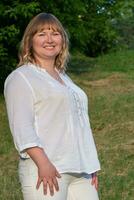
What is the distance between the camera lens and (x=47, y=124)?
304cm

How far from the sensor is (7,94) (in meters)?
3.04

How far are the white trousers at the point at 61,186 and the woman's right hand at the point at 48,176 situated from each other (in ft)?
0.08

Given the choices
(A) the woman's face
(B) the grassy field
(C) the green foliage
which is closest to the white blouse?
(A) the woman's face

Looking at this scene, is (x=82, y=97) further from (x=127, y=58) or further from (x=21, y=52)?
(x=127, y=58)

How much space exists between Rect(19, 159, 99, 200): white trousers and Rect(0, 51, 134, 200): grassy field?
2.65 m

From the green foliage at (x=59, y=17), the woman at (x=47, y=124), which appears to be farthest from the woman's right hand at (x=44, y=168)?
the green foliage at (x=59, y=17)

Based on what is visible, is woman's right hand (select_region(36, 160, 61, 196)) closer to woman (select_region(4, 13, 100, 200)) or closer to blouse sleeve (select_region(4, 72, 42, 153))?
woman (select_region(4, 13, 100, 200))

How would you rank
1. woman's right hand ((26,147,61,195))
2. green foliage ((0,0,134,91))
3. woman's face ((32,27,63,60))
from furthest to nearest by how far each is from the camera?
green foliage ((0,0,134,91))
woman's face ((32,27,63,60))
woman's right hand ((26,147,61,195))

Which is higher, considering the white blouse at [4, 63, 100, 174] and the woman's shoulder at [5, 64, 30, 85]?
the woman's shoulder at [5, 64, 30, 85]

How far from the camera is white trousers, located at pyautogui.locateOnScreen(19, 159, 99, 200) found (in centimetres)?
300

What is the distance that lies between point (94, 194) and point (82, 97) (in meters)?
0.54

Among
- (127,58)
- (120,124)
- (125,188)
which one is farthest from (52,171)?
(127,58)

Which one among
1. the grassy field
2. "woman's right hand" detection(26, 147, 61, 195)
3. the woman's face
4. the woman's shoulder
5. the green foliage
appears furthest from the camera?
the green foliage

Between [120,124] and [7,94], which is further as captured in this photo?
[120,124]
